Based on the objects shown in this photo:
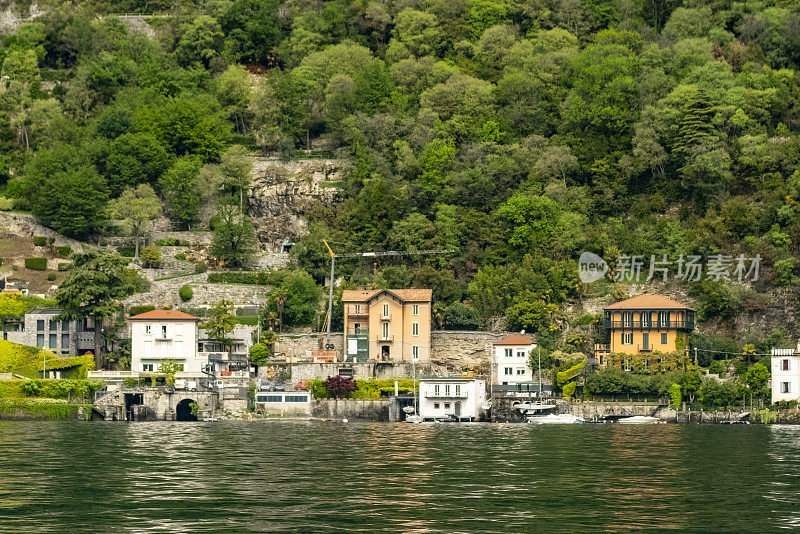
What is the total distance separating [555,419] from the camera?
83.1 metres

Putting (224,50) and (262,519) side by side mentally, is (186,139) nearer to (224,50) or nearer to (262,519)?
(224,50)

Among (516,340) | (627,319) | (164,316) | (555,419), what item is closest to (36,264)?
(164,316)

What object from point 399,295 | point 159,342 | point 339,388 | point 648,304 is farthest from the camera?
point 399,295

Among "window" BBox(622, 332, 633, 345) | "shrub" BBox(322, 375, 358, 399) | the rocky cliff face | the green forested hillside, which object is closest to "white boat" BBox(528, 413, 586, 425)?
"window" BBox(622, 332, 633, 345)

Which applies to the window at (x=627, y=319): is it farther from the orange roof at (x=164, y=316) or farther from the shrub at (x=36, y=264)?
the shrub at (x=36, y=264)

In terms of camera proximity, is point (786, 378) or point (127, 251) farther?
point (127, 251)

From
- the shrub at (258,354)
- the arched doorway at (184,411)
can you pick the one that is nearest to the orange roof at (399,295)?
the shrub at (258,354)

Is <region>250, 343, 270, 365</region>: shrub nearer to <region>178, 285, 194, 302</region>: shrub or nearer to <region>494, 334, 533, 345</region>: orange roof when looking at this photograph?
<region>178, 285, 194, 302</region>: shrub

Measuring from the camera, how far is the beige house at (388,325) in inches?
3676

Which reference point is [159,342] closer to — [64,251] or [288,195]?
[64,251]

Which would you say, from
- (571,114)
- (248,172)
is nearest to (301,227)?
(248,172)

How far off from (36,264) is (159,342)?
53.9 ft

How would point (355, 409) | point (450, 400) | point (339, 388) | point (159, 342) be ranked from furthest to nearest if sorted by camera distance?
point (159, 342) → point (339, 388) → point (450, 400) → point (355, 409)

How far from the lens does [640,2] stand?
399 ft
